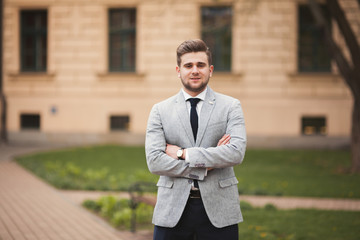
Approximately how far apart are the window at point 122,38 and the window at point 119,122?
2.04m

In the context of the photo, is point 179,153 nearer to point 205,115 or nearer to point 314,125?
point 205,115

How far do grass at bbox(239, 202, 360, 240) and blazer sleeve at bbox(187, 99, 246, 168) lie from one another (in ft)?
11.2

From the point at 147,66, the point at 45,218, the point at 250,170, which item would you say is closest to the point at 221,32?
the point at 147,66

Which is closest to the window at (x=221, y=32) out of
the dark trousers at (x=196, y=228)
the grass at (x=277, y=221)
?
the grass at (x=277, y=221)

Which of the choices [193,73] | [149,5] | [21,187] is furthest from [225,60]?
[193,73]

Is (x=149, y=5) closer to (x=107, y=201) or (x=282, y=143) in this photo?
(x=282, y=143)

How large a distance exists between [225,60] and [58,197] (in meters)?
11.2

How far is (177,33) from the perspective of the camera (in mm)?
18516

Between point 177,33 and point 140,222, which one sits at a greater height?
point 177,33

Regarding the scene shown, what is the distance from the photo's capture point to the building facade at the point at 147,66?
17.9 m

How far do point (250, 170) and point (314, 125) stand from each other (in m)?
6.32

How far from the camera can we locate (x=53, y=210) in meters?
8.14

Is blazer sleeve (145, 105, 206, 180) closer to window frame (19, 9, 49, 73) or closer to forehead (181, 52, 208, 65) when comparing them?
forehead (181, 52, 208, 65)

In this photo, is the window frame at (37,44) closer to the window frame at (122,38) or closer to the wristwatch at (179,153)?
the window frame at (122,38)
